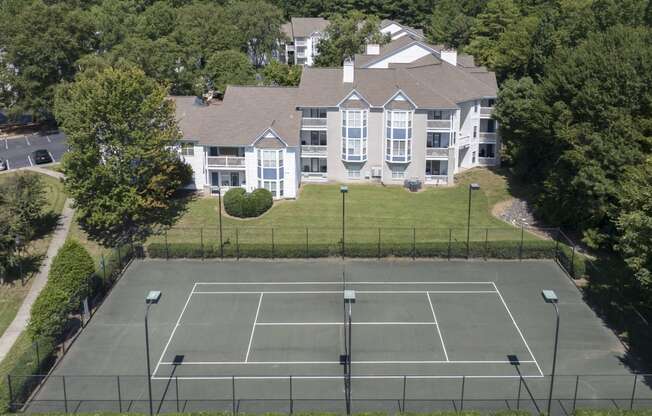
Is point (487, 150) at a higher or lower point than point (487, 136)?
lower

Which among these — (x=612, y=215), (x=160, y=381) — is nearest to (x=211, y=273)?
(x=160, y=381)

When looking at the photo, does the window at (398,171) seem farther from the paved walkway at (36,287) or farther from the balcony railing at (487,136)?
→ the paved walkway at (36,287)

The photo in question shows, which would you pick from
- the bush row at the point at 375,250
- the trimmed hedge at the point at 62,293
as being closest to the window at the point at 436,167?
the bush row at the point at 375,250

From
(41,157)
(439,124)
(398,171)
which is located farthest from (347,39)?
(41,157)

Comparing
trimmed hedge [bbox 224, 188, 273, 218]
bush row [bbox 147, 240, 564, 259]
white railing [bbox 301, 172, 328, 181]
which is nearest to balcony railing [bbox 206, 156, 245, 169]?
trimmed hedge [bbox 224, 188, 273, 218]

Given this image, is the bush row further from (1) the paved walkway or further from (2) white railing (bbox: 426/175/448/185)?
(2) white railing (bbox: 426/175/448/185)

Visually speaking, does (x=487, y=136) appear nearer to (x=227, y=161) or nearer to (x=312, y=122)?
(x=312, y=122)
